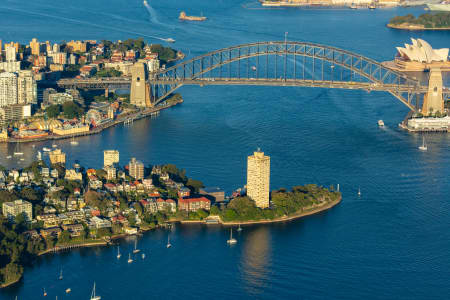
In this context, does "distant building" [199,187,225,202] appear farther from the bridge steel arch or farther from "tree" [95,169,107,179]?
the bridge steel arch

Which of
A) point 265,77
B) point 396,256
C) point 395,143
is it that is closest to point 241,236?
point 396,256

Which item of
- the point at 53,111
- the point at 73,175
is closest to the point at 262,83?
the point at 53,111

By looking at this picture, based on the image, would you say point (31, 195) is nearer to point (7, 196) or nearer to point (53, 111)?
point (7, 196)

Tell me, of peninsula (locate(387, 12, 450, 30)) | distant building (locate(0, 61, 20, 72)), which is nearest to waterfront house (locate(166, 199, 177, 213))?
distant building (locate(0, 61, 20, 72))

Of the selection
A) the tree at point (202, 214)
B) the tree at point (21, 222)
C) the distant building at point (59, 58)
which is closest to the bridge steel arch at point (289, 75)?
the distant building at point (59, 58)

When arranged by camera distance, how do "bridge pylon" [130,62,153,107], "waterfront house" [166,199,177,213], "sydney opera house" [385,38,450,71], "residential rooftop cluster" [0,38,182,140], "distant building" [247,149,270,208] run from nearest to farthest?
"waterfront house" [166,199,177,213] < "distant building" [247,149,270,208] < "residential rooftop cluster" [0,38,182,140] < "bridge pylon" [130,62,153,107] < "sydney opera house" [385,38,450,71]

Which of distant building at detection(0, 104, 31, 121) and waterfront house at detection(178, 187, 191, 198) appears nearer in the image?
waterfront house at detection(178, 187, 191, 198)

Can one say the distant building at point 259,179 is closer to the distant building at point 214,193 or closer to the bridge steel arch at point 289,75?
the distant building at point 214,193
